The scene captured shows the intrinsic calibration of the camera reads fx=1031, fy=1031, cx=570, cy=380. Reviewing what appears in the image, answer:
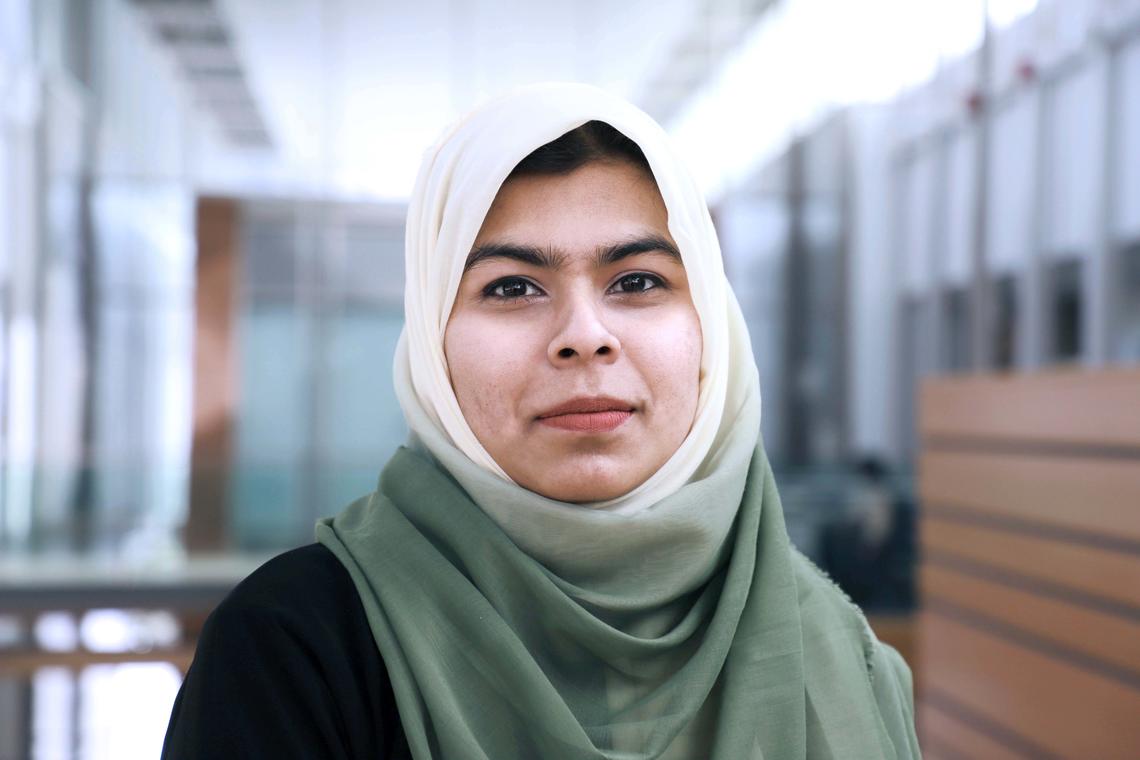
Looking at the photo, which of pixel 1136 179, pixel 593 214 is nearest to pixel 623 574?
pixel 593 214

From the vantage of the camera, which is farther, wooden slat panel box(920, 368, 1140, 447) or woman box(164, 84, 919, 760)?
wooden slat panel box(920, 368, 1140, 447)

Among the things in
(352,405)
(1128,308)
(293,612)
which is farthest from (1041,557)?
(352,405)

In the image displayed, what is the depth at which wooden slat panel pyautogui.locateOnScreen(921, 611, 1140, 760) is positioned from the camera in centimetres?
304

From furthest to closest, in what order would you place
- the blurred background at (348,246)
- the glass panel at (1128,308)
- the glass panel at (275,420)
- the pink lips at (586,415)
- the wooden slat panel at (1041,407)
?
1. the glass panel at (275,420)
2. the blurred background at (348,246)
3. the glass panel at (1128,308)
4. the wooden slat panel at (1041,407)
5. the pink lips at (586,415)

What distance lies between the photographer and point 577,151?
1094mm

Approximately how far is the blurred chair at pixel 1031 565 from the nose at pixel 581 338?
7.94 feet

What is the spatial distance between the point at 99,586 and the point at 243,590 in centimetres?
664

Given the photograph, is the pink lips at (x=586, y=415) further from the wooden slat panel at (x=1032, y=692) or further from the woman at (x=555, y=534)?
the wooden slat panel at (x=1032, y=692)

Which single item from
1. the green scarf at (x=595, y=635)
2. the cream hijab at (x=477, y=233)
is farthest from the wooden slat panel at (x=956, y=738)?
the cream hijab at (x=477, y=233)

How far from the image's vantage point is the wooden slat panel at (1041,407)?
3.00 meters

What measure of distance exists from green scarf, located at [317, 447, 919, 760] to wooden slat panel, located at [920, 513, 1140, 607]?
2.23m

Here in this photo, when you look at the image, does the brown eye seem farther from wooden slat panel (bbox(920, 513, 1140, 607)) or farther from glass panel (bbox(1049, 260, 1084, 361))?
glass panel (bbox(1049, 260, 1084, 361))

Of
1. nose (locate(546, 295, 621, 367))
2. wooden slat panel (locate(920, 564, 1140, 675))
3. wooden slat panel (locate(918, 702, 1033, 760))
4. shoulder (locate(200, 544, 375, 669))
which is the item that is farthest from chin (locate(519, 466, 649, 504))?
wooden slat panel (locate(918, 702, 1033, 760))

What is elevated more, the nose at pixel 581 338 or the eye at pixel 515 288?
the eye at pixel 515 288
